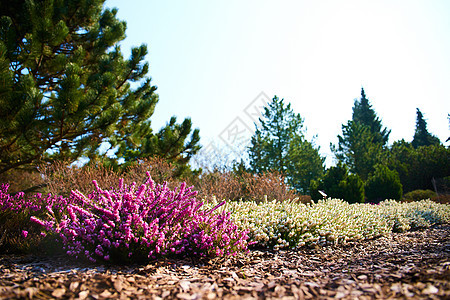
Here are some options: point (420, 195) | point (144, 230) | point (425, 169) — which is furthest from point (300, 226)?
point (425, 169)

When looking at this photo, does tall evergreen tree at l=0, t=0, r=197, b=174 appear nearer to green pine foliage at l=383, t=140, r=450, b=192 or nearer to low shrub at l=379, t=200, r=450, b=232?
low shrub at l=379, t=200, r=450, b=232

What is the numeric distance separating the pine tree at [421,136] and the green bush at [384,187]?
1068 inches

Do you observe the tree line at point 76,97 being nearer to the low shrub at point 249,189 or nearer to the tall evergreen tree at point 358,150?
the low shrub at point 249,189

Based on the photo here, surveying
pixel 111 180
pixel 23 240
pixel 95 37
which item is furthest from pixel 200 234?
pixel 95 37

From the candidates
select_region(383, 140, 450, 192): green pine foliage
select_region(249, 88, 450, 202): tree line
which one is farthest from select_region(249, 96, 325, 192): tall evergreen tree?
select_region(383, 140, 450, 192): green pine foliage

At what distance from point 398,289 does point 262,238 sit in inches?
79.9

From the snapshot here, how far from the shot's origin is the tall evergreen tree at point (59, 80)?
6398 millimetres

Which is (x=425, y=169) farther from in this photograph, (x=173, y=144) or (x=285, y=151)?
(x=173, y=144)

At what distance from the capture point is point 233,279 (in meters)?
2.25

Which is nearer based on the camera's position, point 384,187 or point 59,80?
point 59,80

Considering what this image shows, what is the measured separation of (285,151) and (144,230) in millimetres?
18813

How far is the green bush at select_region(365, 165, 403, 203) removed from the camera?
13461 mm

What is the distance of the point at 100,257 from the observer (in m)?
2.60

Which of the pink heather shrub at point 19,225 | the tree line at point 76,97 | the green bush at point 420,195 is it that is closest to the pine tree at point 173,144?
the tree line at point 76,97
